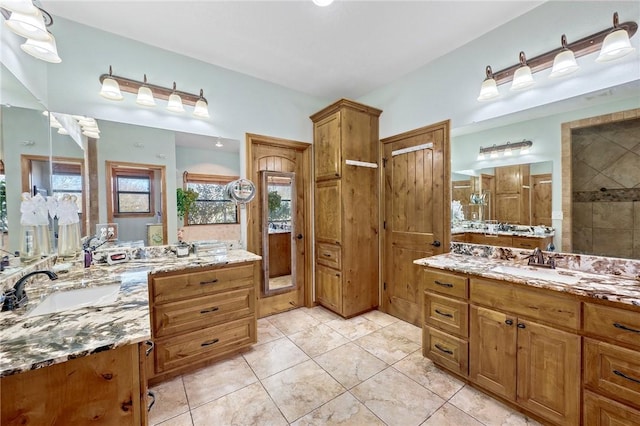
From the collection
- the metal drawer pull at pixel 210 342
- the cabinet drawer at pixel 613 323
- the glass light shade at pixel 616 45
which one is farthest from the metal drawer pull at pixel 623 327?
the metal drawer pull at pixel 210 342

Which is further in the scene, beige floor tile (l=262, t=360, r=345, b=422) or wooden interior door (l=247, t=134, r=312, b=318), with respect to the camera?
wooden interior door (l=247, t=134, r=312, b=318)

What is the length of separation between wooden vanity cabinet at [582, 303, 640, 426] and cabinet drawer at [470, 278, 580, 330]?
0.07 metres

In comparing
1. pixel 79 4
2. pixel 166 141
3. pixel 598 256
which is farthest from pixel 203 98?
pixel 598 256

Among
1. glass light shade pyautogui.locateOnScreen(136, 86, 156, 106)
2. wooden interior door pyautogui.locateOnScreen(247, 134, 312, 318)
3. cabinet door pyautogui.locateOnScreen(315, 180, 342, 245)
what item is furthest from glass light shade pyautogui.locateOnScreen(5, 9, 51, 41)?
cabinet door pyautogui.locateOnScreen(315, 180, 342, 245)

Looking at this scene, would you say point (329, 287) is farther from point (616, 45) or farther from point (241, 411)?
point (616, 45)

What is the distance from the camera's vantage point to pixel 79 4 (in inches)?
74.3

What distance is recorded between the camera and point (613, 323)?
4.17 feet

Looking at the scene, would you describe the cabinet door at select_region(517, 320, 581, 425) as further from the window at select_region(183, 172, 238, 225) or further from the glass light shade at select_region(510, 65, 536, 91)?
the window at select_region(183, 172, 238, 225)

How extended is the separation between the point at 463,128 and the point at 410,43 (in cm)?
95

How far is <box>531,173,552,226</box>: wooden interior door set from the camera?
198 cm

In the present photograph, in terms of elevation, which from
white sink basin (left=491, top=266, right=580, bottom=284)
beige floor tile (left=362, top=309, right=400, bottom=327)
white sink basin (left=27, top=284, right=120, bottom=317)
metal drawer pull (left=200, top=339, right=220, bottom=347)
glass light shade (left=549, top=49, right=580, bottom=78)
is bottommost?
beige floor tile (left=362, top=309, right=400, bottom=327)

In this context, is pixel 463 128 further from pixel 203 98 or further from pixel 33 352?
pixel 33 352

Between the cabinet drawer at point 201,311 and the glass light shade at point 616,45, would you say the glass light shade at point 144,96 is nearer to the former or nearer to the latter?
the cabinet drawer at point 201,311

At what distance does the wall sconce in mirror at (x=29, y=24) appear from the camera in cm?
124
